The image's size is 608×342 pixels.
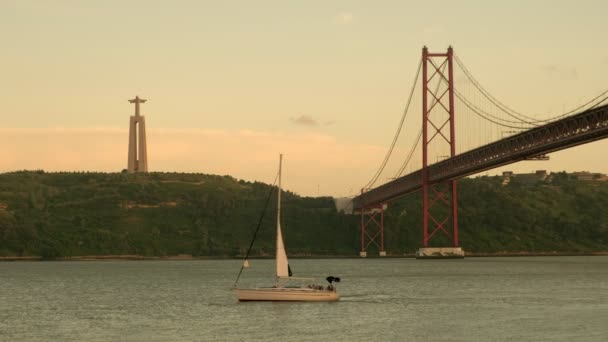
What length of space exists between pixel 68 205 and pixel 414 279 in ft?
295

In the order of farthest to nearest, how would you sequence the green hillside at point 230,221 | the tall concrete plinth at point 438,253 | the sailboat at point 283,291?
1. the green hillside at point 230,221
2. the tall concrete plinth at point 438,253
3. the sailboat at point 283,291

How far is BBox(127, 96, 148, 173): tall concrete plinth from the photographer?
512ft

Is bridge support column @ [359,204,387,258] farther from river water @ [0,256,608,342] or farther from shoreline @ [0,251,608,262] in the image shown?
river water @ [0,256,608,342]

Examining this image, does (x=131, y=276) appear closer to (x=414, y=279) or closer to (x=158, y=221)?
(x=414, y=279)

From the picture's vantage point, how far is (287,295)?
2124 inches

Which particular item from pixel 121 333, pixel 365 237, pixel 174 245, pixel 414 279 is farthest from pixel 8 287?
pixel 365 237

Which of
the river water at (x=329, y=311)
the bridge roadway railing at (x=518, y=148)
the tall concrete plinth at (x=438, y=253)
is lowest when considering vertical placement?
the river water at (x=329, y=311)

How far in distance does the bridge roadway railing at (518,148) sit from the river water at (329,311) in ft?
32.7

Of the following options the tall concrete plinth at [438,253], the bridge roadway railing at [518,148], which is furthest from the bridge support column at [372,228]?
the bridge roadway railing at [518,148]

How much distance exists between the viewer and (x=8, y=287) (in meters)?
77.2

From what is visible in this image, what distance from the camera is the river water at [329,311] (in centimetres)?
4309

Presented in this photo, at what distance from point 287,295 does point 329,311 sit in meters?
2.96

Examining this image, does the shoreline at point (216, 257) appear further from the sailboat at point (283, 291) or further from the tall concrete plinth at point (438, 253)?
the sailboat at point (283, 291)

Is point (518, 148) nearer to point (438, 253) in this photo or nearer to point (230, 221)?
point (438, 253)
